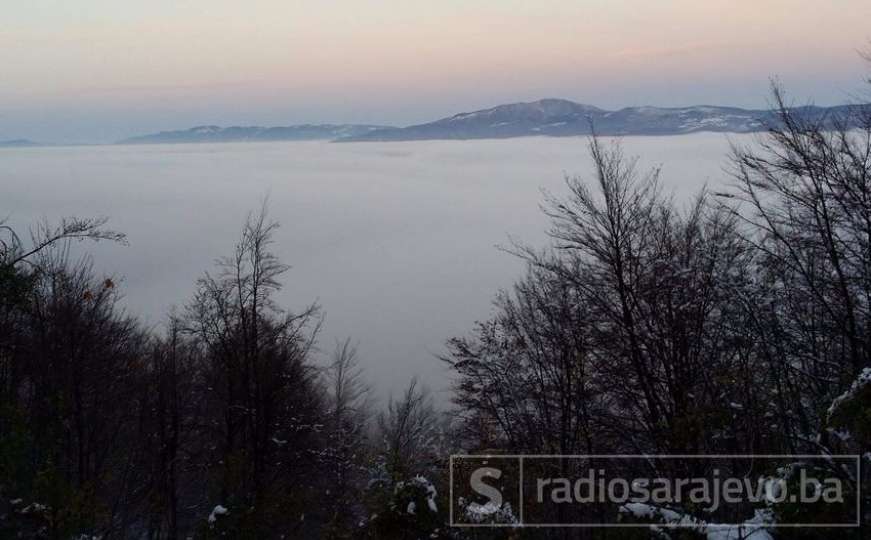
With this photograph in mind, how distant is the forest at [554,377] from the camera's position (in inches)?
285

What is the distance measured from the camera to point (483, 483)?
732cm

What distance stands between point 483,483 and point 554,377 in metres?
5.22

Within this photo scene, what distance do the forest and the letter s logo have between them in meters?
0.34

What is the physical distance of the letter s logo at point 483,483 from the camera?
7.10 meters

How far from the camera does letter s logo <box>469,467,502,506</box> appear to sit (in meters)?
7.10

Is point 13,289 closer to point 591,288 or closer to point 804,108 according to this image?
point 591,288

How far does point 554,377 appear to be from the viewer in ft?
40.2

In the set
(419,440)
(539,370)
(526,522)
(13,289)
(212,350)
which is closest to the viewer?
(526,522)

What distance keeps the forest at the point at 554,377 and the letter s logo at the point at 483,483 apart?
339mm

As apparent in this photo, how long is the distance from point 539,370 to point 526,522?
6.48 meters

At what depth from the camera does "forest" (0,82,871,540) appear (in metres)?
7.23

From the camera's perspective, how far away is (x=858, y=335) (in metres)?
9.18

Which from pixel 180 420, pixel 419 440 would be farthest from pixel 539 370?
pixel 419 440

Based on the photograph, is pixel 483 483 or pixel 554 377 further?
pixel 554 377
